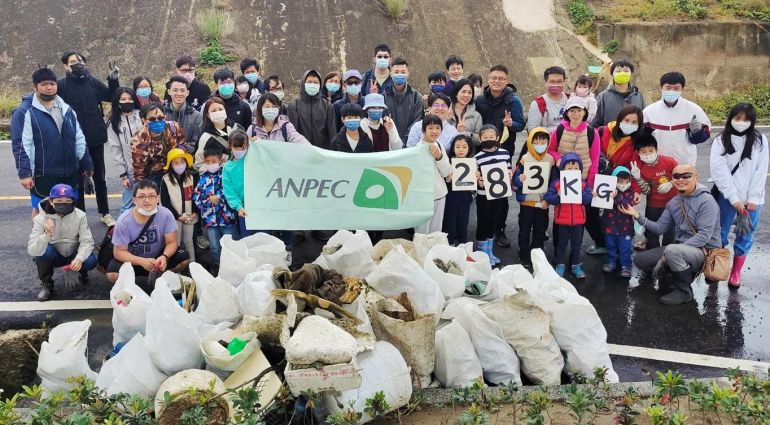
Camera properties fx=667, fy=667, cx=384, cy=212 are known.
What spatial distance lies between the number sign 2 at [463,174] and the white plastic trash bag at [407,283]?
2135mm

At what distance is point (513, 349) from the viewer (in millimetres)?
4598

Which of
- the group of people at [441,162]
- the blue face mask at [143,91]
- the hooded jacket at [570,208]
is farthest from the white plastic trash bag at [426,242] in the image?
the blue face mask at [143,91]

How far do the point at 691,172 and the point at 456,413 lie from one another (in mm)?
3535

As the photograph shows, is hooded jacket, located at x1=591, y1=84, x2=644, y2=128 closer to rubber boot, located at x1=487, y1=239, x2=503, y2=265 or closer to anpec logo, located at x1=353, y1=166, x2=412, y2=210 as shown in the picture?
rubber boot, located at x1=487, y1=239, x2=503, y2=265

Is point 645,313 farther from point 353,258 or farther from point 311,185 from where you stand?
point 311,185

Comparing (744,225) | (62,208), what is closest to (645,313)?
(744,225)

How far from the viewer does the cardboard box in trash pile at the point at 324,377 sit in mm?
3621

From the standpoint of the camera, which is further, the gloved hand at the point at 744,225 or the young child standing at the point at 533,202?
the young child standing at the point at 533,202

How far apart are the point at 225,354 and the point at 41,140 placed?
166 inches

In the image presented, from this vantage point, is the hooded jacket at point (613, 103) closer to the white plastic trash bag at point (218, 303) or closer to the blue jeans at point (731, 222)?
the blue jeans at point (731, 222)

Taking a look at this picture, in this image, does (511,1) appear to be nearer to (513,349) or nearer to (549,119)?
(549,119)

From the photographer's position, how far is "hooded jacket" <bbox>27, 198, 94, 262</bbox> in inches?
242

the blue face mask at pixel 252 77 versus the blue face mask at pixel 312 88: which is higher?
the blue face mask at pixel 252 77

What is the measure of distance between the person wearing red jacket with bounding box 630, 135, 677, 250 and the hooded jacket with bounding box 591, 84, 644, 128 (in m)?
0.98
